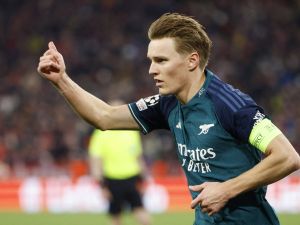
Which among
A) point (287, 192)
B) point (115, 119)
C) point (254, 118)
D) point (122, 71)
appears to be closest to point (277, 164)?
point (254, 118)

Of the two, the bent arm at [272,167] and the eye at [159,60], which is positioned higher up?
the eye at [159,60]

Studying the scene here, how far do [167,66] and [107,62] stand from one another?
15.8m

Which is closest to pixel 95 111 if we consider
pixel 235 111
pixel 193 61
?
pixel 193 61

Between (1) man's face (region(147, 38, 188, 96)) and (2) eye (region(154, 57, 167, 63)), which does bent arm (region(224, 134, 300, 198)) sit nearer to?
(1) man's face (region(147, 38, 188, 96))

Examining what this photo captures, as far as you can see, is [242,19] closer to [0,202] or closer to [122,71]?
[122,71]

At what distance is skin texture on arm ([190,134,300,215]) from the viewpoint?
430cm

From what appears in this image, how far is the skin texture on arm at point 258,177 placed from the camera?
4.30 metres

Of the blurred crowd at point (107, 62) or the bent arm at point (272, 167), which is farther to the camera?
the blurred crowd at point (107, 62)

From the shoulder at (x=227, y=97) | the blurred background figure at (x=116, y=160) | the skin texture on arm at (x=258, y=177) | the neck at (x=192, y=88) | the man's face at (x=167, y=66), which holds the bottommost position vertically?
the skin texture on arm at (x=258, y=177)

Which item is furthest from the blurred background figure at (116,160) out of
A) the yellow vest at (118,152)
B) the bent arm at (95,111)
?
the bent arm at (95,111)

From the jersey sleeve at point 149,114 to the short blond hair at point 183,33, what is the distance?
54cm

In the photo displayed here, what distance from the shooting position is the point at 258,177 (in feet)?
14.2

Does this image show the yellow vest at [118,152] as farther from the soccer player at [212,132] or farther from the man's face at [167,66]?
the man's face at [167,66]

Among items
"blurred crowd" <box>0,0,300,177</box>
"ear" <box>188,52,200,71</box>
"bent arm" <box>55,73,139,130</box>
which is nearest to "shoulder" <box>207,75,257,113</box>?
"ear" <box>188,52,200,71</box>
